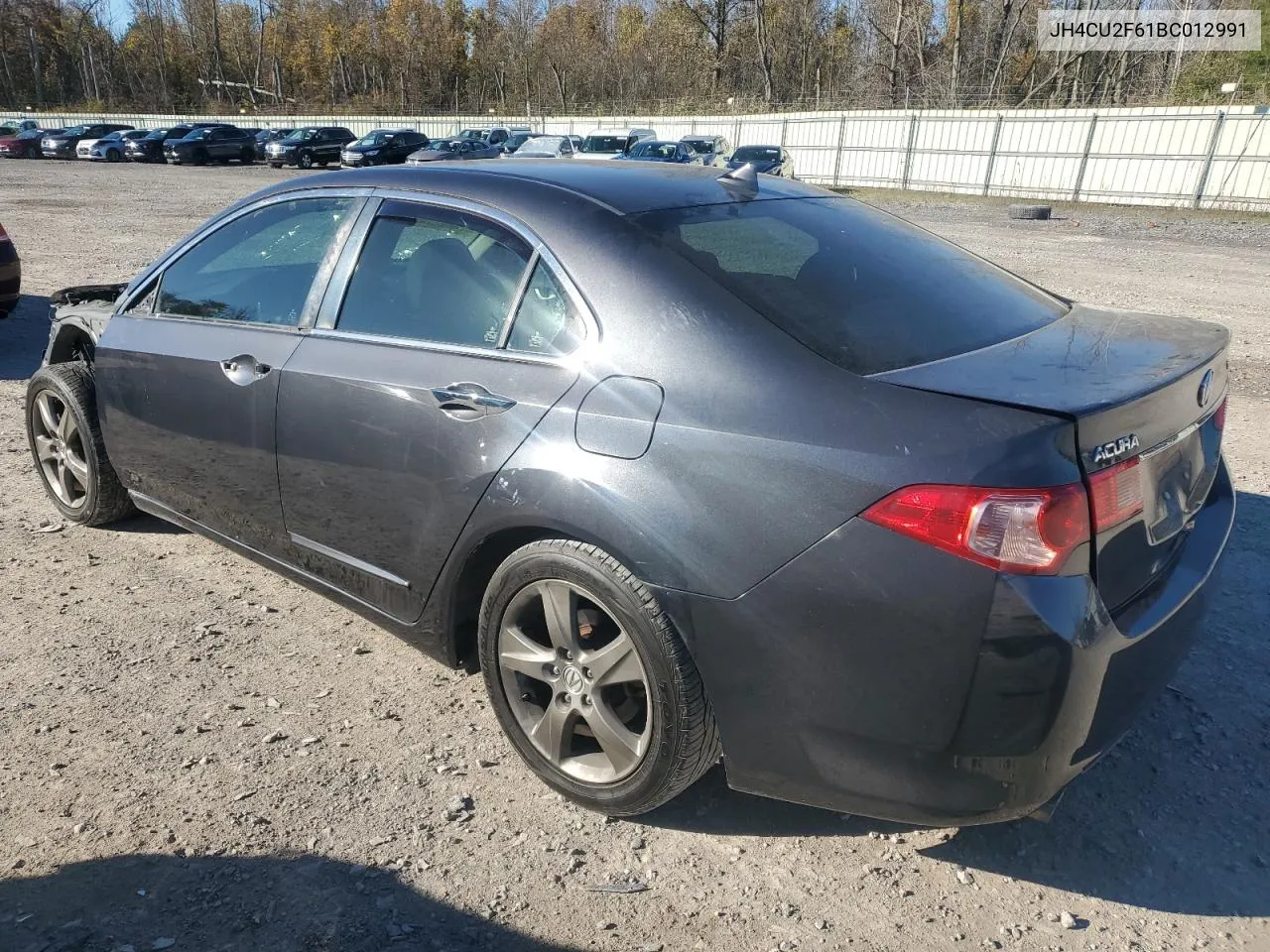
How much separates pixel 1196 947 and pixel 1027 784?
0.60m

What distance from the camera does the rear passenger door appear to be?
2.65 m

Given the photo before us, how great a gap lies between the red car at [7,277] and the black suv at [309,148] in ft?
105

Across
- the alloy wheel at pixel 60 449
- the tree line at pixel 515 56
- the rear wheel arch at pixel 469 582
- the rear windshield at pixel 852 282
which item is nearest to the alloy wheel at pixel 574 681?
the rear wheel arch at pixel 469 582

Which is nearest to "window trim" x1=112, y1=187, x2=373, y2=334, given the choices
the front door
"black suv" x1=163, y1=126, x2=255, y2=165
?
the front door

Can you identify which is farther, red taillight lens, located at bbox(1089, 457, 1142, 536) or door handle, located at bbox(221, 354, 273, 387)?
door handle, located at bbox(221, 354, 273, 387)

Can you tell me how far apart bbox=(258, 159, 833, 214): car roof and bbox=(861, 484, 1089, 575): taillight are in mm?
1281

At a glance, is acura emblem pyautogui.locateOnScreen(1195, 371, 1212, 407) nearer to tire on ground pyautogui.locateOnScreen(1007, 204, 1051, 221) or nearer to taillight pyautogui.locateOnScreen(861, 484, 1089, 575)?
taillight pyautogui.locateOnScreen(861, 484, 1089, 575)

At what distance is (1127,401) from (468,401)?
1.64 m

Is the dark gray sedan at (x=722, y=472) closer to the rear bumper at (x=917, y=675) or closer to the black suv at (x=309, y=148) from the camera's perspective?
the rear bumper at (x=917, y=675)

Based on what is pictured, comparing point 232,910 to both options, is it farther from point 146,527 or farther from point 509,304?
point 146,527

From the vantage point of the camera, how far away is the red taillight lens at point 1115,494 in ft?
6.68

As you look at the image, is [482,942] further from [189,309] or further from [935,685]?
[189,309]

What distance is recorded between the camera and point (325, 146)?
124 ft

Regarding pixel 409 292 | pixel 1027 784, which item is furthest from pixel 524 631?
pixel 1027 784
